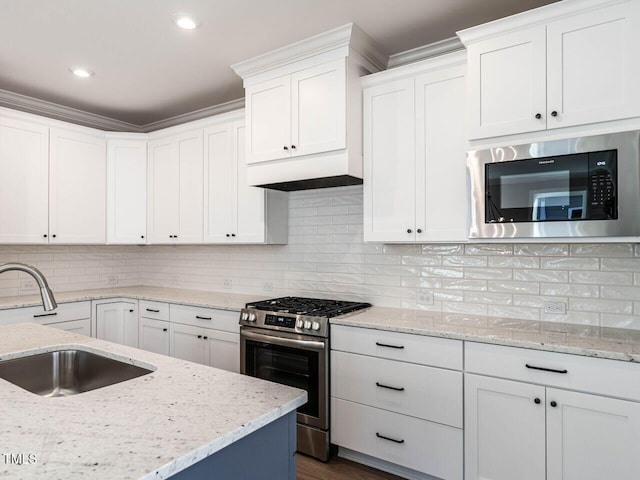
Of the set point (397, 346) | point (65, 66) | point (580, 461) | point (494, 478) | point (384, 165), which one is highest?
point (65, 66)

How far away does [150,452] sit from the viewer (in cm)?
90

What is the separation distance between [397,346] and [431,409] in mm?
375

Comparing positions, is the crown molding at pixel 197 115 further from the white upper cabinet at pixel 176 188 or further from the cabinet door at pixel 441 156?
the cabinet door at pixel 441 156

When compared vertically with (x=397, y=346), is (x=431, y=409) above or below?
below

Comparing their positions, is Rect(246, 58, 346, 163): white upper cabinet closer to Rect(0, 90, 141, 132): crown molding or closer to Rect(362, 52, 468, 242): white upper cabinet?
Rect(362, 52, 468, 242): white upper cabinet

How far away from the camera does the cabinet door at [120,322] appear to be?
393cm

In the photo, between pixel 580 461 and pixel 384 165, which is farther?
pixel 384 165

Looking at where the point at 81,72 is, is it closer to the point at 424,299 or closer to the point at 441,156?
the point at 441,156

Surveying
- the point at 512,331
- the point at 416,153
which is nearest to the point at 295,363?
the point at 512,331

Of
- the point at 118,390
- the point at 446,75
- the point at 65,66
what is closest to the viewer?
the point at 118,390

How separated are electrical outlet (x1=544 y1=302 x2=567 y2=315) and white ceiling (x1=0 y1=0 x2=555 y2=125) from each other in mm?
1740

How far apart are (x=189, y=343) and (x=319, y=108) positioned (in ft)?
7.15

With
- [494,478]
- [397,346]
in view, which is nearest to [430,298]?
[397,346]

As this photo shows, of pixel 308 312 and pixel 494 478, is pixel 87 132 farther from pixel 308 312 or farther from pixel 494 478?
pixel 494 478
